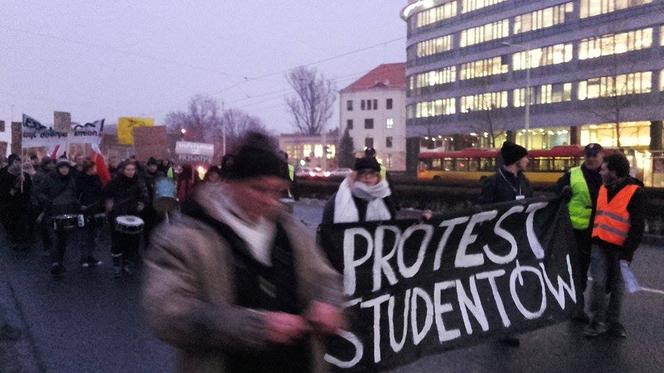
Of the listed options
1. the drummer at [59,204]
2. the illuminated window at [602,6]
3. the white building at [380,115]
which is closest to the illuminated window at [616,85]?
the illuminated window at [602,6]

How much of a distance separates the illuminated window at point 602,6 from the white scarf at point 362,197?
2037 inches

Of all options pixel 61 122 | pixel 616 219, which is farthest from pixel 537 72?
pixel 616 219

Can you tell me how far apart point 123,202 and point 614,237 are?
6685 millimetres

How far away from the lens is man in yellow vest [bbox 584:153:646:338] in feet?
21.8

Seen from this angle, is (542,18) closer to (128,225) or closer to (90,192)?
(90,192)

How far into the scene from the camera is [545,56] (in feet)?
202

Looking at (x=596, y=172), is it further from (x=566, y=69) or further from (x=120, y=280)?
(x=566, y=69)

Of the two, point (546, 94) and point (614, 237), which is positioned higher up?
point (546, 94)

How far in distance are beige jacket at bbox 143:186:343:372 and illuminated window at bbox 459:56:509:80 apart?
6572 centimetres

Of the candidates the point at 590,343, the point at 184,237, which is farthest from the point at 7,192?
the point at 184,237

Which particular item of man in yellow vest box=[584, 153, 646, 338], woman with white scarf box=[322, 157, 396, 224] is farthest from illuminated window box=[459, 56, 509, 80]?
woman with white scarf box=[322, 157, 396, 224]

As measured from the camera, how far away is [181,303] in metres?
2.19

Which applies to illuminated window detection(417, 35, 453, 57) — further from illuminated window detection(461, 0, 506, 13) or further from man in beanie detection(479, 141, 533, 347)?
man in beanie detection(479, 141, 533, 347)

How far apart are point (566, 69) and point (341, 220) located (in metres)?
57.7
